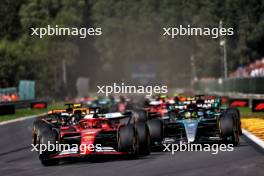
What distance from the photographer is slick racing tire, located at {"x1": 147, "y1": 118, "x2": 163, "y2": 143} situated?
16.9 m

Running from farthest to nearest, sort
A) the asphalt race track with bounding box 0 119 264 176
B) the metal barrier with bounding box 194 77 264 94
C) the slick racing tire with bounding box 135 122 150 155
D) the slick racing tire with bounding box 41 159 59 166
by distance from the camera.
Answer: the metal barrier with bounding box 194 77 264 94, the slick racing tire with bounding box 135 122 150 155, the slick racing tire with bounding box 41 159 59 166, the asphalt race track with bounding box 0 119 264 176

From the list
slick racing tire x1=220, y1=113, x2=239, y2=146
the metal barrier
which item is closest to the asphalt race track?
slick racing tire x1=220, y1=113, x2=239, y2=146

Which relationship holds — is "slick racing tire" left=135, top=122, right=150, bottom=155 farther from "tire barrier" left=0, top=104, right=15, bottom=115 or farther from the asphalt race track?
"tire barrier" left=0, top=104, right=15, bottom=115

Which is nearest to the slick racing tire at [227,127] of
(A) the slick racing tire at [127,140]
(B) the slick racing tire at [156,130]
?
(B) the slick racing tire at [156,130]

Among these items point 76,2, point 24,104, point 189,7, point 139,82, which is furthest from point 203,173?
point 76,2

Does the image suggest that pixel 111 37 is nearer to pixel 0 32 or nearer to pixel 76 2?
pixel 76 2

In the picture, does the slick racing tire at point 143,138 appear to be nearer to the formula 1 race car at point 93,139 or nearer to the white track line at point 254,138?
the formula 1 race car at point 93,139

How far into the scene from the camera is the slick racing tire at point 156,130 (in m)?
16.9

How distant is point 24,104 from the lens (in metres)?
50.2

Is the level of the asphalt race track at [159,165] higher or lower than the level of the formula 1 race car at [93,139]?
lower

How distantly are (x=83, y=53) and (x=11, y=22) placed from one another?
4348cm

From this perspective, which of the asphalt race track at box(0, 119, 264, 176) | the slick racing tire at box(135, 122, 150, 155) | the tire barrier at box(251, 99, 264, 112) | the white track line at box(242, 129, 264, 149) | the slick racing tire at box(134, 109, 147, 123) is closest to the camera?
the asphalt race track at box(0, 119, 264, 176)

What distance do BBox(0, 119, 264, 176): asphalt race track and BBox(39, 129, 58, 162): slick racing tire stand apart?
23 cm

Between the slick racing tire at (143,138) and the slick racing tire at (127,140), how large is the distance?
2.19ft
